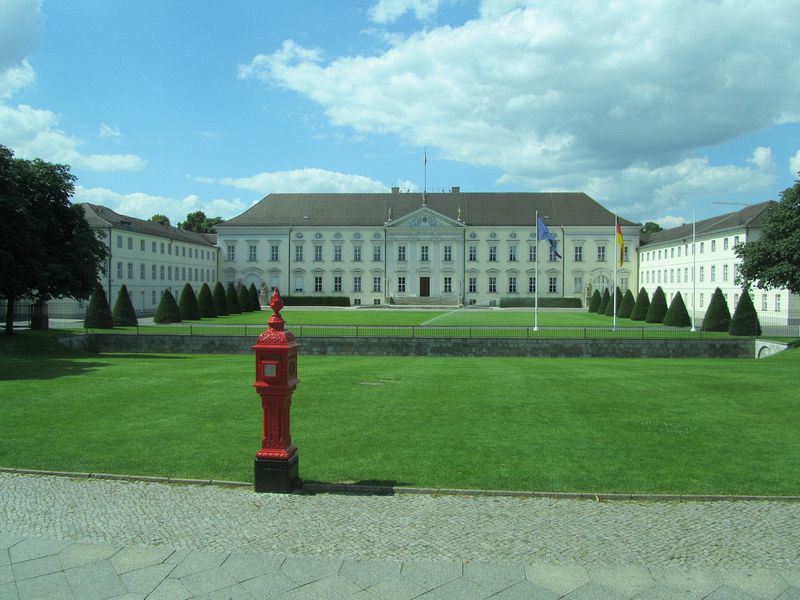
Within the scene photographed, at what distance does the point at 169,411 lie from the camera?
Answer: 11.6 m

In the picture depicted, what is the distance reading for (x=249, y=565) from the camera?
5250 millimetres

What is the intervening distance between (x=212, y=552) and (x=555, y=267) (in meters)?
73.2

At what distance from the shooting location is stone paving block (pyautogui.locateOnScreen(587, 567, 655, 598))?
15.9 feet

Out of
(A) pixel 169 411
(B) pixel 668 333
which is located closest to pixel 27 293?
Answer: (A) pixel 169 411

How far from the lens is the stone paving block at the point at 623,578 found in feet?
15.9

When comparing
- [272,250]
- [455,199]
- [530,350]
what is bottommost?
[530,350]

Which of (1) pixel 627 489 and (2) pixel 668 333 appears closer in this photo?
(1) pixel 627 489

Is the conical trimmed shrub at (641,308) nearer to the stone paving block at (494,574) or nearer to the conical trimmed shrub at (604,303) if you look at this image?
the conical trimmed shrub at (604,303)

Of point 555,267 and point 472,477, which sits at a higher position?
point 555,267

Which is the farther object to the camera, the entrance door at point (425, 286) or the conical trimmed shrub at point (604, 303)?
the entrance door at point (425, 286)

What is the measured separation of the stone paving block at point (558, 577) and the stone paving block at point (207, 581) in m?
2.55

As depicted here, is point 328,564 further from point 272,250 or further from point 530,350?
point 272,250

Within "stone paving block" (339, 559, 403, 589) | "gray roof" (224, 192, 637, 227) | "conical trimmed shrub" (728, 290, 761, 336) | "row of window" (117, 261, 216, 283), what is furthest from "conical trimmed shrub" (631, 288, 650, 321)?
"stone paving block" (339, 559, 403, 589)

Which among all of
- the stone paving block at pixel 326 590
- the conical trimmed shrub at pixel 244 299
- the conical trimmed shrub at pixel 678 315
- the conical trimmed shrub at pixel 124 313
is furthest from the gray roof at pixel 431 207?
the stone paving block at pixel 326 590
